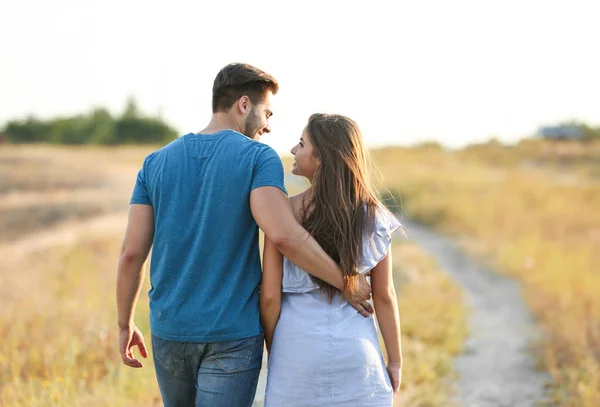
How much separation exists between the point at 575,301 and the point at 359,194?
668 centimetres

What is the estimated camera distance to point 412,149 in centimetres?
3997

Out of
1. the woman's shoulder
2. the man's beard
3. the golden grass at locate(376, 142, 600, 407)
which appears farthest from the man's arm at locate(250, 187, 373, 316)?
the golden grass at locate(376, 142, 600, 407)

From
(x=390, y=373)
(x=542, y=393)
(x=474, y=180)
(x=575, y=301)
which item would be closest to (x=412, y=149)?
(x=474, y=180)

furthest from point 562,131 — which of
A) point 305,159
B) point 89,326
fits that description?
point 305,159

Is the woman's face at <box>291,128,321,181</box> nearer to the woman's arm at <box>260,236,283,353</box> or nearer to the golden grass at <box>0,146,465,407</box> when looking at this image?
the woman's arm at <box>260,236,283,353</box>

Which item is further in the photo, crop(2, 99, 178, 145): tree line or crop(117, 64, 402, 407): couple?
crop(2, 99, 178, 145): tree line

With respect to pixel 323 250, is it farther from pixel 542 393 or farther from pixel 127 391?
pixel 542 393

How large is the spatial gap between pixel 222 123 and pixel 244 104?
0.12 meters

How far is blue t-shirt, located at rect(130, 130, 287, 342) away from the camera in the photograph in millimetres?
2633

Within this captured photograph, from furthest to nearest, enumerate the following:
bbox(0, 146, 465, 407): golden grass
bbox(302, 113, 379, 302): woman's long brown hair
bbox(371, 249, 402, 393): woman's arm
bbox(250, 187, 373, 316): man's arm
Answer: bbox(0, 146, 465, 407): golden grass
bbox(371, 249, 402, 393): woman's arm
bbox(302, 113, 379, 302): woman's long brown hair
bbox(250, 187, 373, 316): man's arm

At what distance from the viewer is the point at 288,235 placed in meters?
2.62

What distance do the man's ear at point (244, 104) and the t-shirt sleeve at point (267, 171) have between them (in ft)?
0.78

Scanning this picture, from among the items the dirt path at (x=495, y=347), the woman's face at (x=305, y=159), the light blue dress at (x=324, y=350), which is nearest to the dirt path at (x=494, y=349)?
the dirt path at (x=495, y=347)

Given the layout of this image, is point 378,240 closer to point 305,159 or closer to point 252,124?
point 305,159
